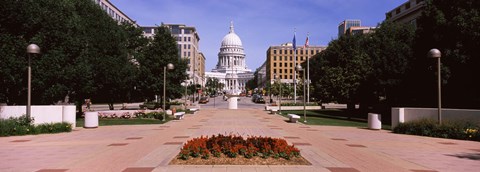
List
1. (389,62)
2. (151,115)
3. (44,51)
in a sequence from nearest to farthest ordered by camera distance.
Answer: (44,51)
(151,115)
(389,62)

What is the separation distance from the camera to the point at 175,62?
149ft

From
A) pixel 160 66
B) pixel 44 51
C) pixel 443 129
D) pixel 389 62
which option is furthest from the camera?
pixel 160 66

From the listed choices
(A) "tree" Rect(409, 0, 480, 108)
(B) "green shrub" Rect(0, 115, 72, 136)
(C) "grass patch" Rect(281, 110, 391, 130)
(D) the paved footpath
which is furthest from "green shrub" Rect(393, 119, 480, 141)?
(B) "green shrub" Rect(0, 115, 72, 136)

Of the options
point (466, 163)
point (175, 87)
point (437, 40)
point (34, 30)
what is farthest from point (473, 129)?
point (175, 87)

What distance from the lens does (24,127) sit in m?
19.5

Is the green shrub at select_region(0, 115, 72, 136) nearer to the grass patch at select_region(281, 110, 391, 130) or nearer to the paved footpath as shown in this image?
the paved footpath

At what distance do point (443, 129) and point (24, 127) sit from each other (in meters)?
20.9

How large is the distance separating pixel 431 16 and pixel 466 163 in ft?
69.5

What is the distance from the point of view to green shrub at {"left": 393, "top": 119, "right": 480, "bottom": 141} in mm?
19172

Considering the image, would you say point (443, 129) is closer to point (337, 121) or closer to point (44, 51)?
point (337, 121)

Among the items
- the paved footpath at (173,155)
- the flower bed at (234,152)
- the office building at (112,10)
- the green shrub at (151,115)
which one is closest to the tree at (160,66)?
the green shrub at (151,115)

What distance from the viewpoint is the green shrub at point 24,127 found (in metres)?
19.0

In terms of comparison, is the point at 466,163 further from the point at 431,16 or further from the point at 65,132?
the point at 431,16

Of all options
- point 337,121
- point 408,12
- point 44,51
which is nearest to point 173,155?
point 44,51
